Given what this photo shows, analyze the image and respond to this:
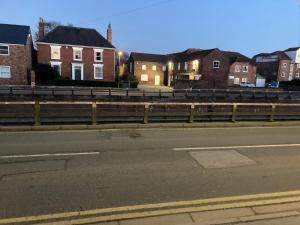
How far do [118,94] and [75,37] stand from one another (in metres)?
22.0

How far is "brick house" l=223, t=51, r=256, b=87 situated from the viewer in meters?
73.8

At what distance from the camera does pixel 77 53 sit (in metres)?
47.8

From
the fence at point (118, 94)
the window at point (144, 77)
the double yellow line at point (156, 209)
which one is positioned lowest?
the double yellow line at point (156, 209)

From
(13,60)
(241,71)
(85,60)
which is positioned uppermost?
(85,60)

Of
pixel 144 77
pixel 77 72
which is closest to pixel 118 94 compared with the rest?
pixel 77 72

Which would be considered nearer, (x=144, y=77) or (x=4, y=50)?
(x=4, y=50)

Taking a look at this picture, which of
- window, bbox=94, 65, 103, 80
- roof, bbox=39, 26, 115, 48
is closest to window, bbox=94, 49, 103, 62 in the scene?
roof, bbox=39, 26, 115, 48

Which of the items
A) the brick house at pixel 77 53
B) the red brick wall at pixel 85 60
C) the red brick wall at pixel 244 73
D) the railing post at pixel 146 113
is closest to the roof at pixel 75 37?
the brick house at pixel 77 53

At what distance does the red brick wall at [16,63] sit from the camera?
41188 millimetres

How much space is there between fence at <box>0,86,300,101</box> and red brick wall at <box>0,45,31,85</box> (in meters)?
7.95

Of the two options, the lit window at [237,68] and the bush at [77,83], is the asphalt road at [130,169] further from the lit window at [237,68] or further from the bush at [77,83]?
the lit window at [237,68]

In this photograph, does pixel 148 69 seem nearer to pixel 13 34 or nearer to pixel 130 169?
pixel 13 34

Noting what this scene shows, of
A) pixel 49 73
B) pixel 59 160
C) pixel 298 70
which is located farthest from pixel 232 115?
pixel 298 70

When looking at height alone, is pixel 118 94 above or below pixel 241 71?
below
